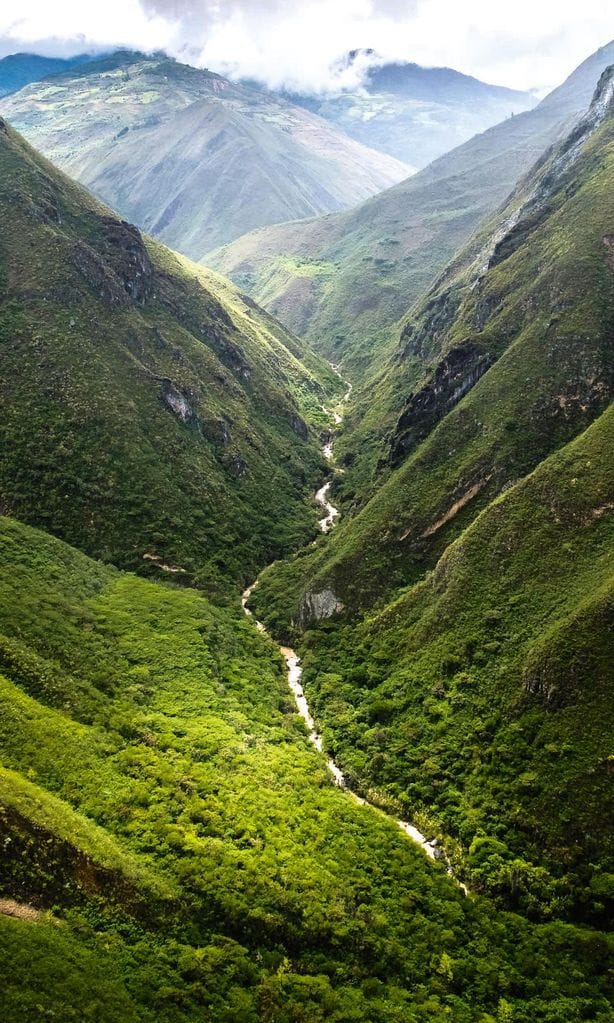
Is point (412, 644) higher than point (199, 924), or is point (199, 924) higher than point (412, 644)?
point (412, 644)

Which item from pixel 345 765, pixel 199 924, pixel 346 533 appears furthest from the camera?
pixel 346 533

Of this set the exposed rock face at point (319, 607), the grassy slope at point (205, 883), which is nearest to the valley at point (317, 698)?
the grassy slope at point (205, 883)

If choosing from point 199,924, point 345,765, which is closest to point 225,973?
point 199,924

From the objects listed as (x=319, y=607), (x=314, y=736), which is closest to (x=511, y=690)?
(x=314, y=736)

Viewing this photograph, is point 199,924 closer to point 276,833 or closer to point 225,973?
point 225,973

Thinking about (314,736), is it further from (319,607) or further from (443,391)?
(443,391)
